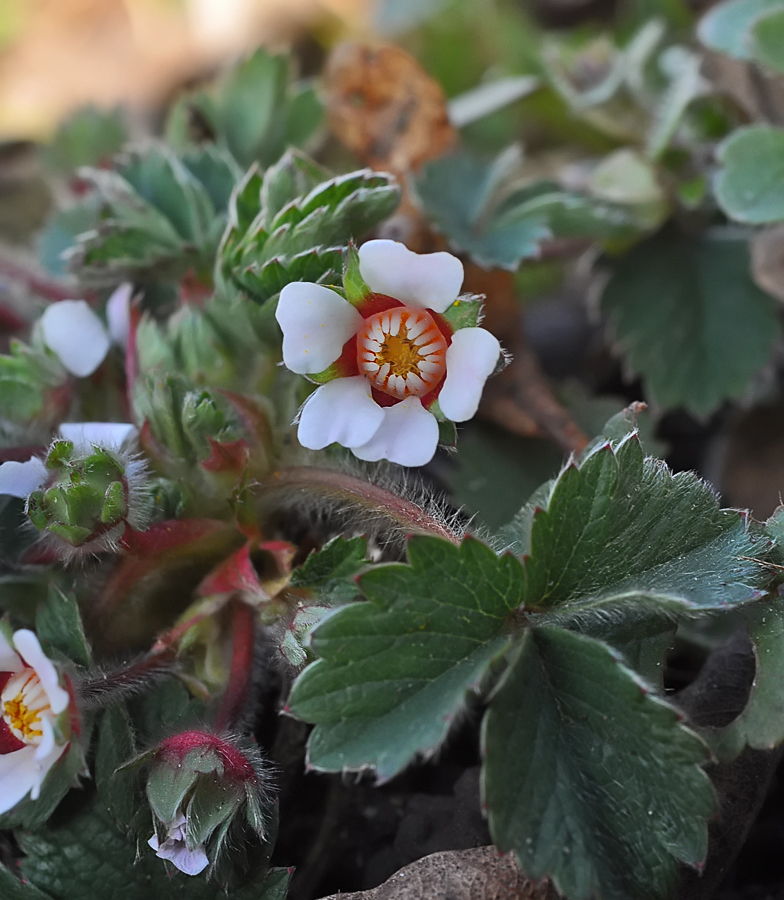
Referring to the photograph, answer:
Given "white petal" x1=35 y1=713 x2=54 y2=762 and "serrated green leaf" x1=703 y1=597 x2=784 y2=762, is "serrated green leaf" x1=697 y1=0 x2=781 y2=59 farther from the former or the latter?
"white petal" x1=35 y1=713 x2=54 y2=762

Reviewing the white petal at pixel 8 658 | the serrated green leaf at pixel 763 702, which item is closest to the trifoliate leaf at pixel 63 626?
the white petal at pixel 8 658

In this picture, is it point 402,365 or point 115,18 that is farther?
point 115,18

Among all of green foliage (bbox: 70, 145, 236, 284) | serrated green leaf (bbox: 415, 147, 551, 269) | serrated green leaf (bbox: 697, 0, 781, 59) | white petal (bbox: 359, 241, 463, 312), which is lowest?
green foliage (bbox: 70, 145, 236, 284)

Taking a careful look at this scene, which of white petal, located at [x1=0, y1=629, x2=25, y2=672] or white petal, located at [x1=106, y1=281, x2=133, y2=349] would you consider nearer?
white petal, located at [x1=0, y1=629, x2=25, y2=672]

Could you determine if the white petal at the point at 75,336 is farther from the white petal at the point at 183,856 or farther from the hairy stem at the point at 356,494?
the white petal at the point at 183,856

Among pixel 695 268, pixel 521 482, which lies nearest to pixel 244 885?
pixel 521 482

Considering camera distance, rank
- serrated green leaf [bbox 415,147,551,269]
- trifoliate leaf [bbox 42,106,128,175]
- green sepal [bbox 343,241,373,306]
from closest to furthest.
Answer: green sepal [bbox 343,241,373,306] < serrated green leaf [bbox 415,147,551,269] < trifoliate leaf [bbox 42,106,128,175]

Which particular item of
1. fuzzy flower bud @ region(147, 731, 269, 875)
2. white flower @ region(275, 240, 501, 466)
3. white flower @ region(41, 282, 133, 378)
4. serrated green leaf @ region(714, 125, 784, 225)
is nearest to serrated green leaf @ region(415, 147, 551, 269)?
serrated green leaf @ region(714, 125, 784, 225)

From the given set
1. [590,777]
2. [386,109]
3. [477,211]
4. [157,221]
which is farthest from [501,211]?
[590,777]

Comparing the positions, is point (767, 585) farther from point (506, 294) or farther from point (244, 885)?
point (506, 294)
